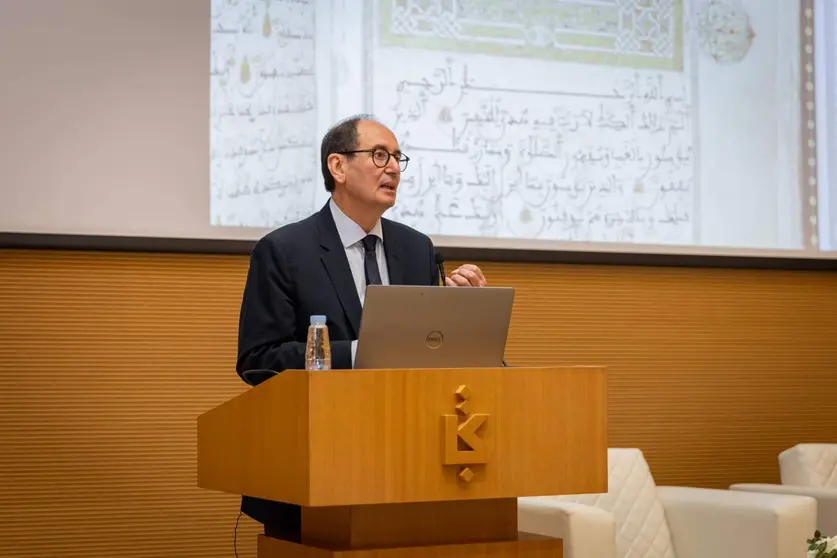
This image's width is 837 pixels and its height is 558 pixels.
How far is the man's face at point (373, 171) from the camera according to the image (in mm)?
2865

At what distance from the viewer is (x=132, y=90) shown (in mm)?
4016

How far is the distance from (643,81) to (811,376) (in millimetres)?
1606

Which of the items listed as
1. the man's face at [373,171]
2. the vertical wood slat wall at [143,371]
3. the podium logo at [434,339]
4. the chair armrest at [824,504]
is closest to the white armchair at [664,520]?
the chair armrest at [824,504]

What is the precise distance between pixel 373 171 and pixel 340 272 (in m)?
0.29

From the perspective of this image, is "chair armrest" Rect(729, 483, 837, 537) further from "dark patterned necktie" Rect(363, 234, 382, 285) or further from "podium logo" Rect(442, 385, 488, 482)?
"podium logo" Rect(442, 385, 488, 482)

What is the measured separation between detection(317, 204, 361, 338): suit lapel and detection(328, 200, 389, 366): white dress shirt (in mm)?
36

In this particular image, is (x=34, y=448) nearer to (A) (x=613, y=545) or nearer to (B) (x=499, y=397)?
(A) (x=613, y=545)

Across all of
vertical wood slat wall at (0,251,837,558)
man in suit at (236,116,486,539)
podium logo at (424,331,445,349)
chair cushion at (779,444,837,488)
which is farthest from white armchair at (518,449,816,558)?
podium logo at (424,331,445,349)

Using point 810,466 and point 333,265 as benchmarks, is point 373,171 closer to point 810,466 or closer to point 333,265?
point 333,265

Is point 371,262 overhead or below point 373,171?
below

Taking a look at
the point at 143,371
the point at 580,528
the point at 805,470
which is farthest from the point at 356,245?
the point at 805,470

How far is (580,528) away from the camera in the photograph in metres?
3.33

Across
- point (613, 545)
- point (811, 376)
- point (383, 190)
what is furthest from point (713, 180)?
point (383, 190)

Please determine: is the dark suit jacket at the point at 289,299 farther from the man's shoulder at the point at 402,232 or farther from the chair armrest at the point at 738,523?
the chair armrest at the point at 738,523
